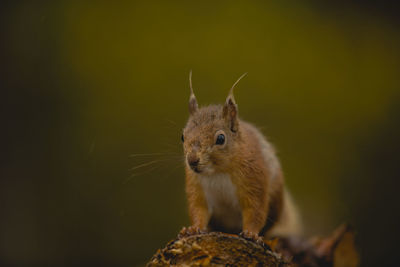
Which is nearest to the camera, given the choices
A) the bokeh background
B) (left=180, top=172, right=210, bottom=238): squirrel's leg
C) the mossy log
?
the mossy log

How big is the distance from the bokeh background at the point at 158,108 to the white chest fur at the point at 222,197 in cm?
150

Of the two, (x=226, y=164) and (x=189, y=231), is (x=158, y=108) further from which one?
(x=189, y=231)

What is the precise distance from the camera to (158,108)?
127 inches

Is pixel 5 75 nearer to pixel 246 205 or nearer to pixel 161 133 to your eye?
pixel 161 133

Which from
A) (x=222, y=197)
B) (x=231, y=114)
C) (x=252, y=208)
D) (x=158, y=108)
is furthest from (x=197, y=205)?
(x=158, y=108)

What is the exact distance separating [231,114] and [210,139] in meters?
0.15

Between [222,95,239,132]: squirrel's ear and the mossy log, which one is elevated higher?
[222,95,239,132]: squirrel's ear

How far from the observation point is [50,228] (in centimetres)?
361

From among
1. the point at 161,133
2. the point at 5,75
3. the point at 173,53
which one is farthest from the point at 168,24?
the point at 5,75

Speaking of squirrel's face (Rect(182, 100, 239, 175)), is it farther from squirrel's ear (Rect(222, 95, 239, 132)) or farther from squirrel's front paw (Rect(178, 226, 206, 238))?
squirrel's front paw (Rect(178, 226, 206, 238))

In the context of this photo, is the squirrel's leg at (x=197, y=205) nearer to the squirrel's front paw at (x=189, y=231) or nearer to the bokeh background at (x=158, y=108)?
the squirrel's front paw at (x=189, y=231)

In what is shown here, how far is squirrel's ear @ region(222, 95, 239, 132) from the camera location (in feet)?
4.75

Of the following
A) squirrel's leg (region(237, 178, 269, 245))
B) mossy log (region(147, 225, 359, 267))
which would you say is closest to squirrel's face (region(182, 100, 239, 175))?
squirrel's leg (region(237, 178, 269, 245))

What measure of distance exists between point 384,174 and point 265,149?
2282 millimetres
